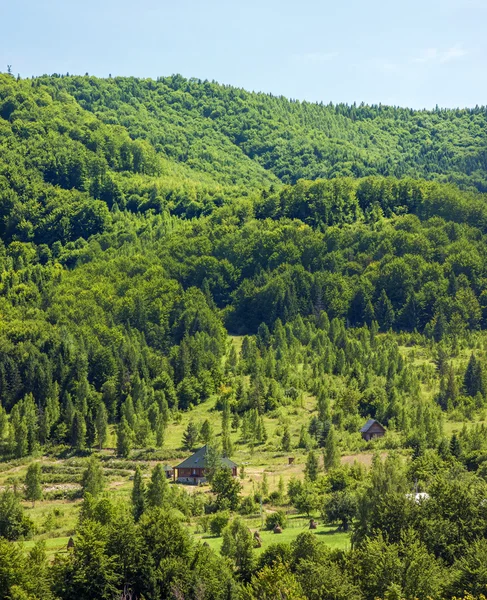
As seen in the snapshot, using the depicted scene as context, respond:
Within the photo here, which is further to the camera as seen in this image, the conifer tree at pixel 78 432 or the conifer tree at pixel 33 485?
the conifer tree at pixel 78 432

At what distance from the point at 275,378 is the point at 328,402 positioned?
11.7 meters

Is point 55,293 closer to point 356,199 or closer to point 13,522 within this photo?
point 356,199

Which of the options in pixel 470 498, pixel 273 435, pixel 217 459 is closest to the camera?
pixel 470 498

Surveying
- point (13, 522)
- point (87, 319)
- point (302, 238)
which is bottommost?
point (13, 522)

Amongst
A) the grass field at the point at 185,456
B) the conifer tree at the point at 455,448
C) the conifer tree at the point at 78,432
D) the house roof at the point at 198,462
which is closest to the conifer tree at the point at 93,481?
the grass field at the point at 185,456

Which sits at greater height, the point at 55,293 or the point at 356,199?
the point at 356,199

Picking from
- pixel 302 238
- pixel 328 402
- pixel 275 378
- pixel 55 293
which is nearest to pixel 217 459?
pixel 328 402

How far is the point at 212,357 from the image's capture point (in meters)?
132

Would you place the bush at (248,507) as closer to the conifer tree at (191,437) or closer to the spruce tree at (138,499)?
the spruce tree at (138,499)

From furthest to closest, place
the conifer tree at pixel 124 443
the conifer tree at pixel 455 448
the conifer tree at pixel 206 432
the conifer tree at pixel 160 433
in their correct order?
1. the conifer tree at pixel 160 433
2. the conifer tree at pixel 206 432
3. the conifer tree at pixel 124 443
4. the conifer tree at pixel 455 448

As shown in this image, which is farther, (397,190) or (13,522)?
(397,190)

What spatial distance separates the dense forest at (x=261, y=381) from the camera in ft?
198

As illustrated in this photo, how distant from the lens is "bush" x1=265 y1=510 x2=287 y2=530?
75000 millimetres

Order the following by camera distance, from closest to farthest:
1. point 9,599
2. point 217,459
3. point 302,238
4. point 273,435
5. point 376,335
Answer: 1. point 9,599
2. point 217,459
3. point 273,435
4. point 376,335
5. point 302,238
